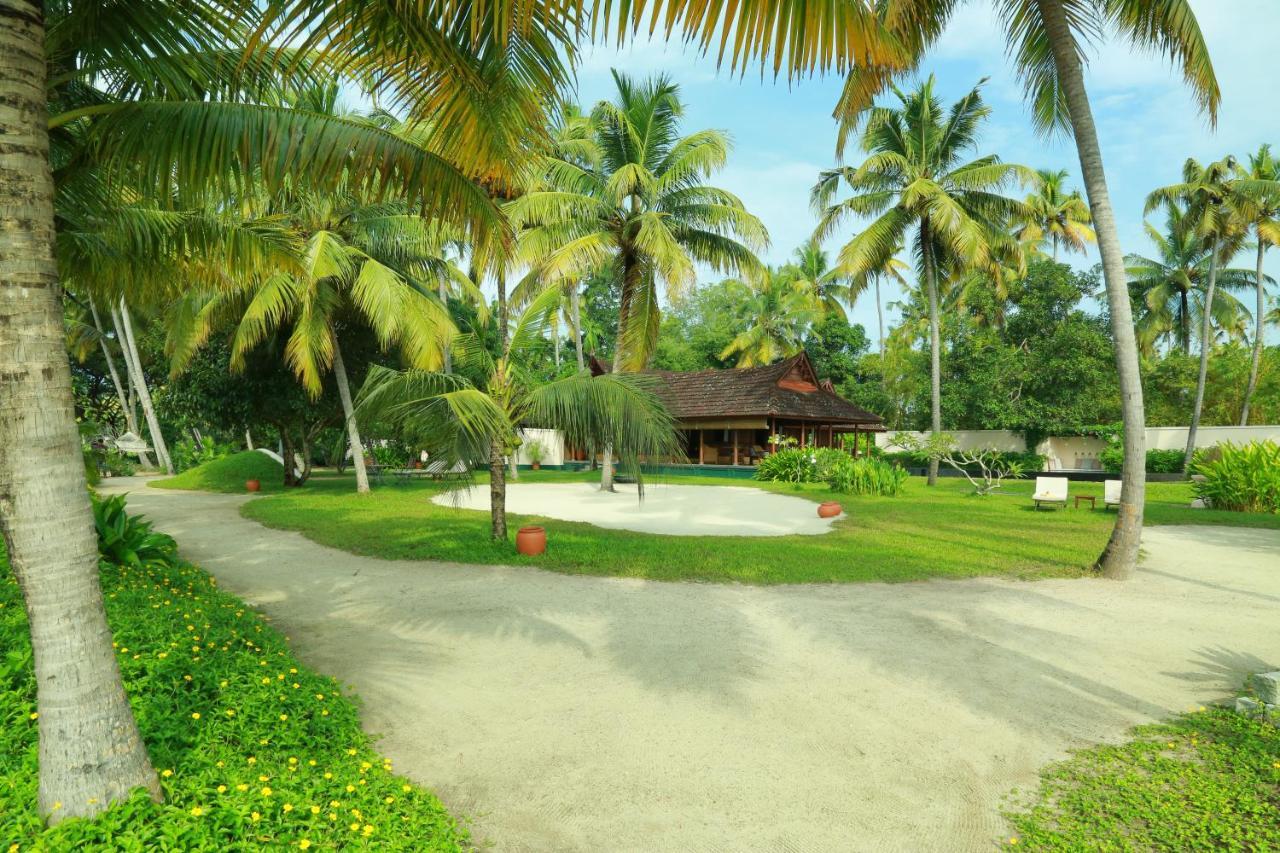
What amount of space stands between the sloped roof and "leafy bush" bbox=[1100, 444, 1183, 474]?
9.05 metres

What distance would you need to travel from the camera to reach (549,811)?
3113mm

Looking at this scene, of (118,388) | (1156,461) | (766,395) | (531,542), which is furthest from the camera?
(118,388)

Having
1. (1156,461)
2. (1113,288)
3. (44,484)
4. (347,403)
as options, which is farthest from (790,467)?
(44,484)

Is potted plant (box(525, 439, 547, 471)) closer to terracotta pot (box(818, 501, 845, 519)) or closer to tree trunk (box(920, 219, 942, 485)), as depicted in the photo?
tree trunk (box(920, 219, 942, 485))

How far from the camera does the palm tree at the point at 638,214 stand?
15534 mm

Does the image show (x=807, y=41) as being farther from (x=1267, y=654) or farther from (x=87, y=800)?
(x=1267, y=654)

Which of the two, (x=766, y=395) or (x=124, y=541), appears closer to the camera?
(x=124, y=541)

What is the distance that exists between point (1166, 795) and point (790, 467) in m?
19.4

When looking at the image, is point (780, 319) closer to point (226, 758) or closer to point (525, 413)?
point (525, 413)

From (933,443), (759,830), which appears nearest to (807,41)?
(759,830)

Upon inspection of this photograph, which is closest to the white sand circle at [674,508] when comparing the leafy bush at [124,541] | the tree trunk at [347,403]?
the tree trunk at [347,403]

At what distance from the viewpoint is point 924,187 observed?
1920 centimetres

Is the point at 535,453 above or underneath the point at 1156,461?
above

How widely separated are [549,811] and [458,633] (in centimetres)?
294
